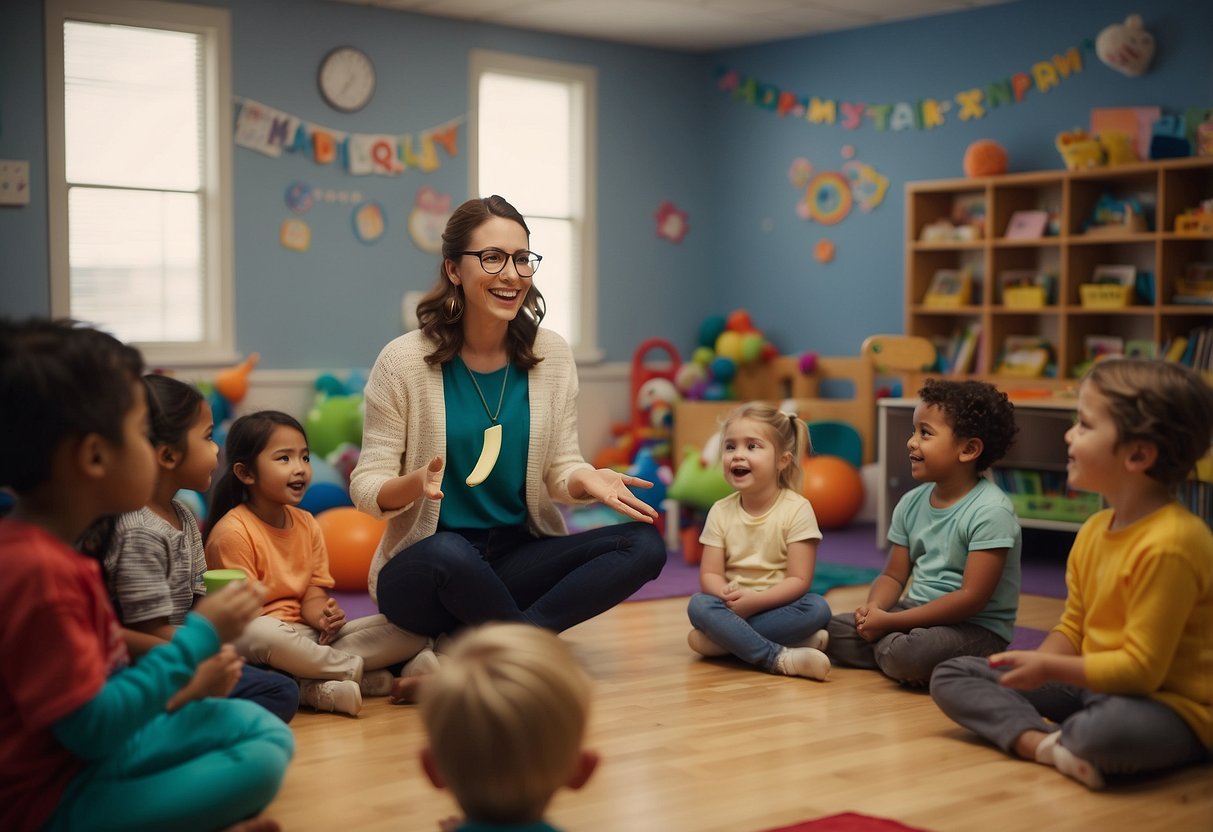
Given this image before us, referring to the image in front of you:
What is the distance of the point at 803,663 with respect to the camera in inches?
Result: 117

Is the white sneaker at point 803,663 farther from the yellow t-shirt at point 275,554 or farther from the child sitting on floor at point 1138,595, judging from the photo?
the yellow t-shirt at point 275,554

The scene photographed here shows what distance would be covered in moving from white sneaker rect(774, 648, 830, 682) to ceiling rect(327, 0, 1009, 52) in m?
3.66

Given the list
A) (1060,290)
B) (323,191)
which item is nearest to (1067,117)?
(1060,290)

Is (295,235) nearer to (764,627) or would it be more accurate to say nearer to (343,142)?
(343,142)

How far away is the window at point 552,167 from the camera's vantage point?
21.0ft

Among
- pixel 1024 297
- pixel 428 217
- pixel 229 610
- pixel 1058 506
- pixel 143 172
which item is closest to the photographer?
pixel 229 610

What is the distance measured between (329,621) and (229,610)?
1.12m

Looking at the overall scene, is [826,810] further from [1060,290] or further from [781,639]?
[1060,290]

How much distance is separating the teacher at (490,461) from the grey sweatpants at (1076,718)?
0.77 m

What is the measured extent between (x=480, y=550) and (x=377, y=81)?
3492mm

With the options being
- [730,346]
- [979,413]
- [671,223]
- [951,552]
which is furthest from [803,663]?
[671,223]

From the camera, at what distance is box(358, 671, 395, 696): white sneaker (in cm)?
283

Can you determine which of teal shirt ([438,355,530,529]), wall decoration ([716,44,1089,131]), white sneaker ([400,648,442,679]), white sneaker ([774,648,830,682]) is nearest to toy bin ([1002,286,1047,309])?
wall decoration ([716,44,1089,131])

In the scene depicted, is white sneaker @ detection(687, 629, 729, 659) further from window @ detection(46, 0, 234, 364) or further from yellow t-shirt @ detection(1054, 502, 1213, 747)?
window @ detection(46, 0, 234, 364)
